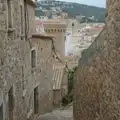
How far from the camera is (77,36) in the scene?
268 ft

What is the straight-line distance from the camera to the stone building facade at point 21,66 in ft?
30.5

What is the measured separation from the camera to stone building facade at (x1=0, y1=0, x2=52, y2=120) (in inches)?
366

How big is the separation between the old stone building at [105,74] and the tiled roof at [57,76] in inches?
512

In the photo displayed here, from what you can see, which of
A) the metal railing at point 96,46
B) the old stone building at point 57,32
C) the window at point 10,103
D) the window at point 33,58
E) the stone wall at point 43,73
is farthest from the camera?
the old stone building at point 57,32

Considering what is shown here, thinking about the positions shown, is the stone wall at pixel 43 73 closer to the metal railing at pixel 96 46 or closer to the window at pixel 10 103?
the window at pixel 10 103

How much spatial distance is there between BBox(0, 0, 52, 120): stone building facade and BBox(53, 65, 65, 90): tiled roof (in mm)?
2560

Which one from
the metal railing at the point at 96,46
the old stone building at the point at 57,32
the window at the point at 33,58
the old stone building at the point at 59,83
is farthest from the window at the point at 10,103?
the old stone building at the point at 57,32

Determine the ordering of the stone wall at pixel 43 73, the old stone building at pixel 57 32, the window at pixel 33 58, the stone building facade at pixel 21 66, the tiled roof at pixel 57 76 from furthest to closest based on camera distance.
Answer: the old stone building at pixel 57 32, the tiled roof at pixel 57 76, the stone wall at pixel 43 73, the window at pixel 33 58, the stone building facade at pixel 21 66

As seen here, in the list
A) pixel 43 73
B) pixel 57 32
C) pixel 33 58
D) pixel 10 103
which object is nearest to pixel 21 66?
pixel 10 103

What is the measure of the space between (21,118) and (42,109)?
18.3 ft

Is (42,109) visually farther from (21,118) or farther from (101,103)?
(101,103)

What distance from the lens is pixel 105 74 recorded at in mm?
6398

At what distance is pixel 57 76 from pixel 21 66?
34.4 feet

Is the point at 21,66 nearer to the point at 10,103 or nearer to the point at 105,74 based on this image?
the point at 10,103
